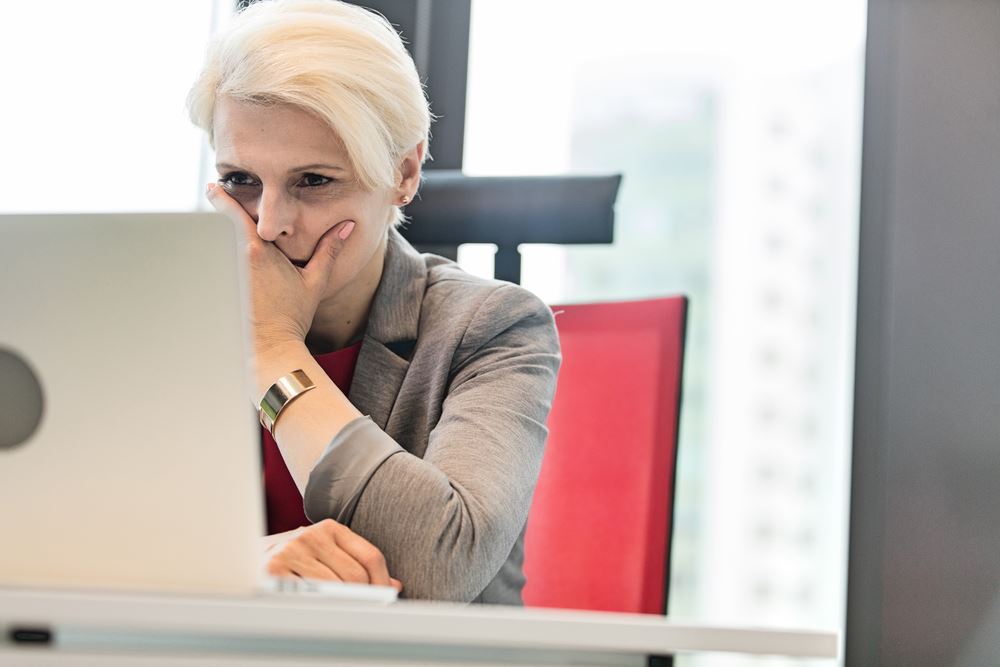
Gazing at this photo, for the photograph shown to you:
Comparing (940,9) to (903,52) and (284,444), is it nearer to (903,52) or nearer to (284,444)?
(903,52)

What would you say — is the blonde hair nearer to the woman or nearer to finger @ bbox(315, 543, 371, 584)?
the woman

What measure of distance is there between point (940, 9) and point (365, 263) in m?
1.24

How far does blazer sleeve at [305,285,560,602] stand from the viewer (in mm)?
967

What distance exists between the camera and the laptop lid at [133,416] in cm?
49

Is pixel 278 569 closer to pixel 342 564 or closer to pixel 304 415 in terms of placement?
pixel 342 564

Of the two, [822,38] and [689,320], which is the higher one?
[822,38]

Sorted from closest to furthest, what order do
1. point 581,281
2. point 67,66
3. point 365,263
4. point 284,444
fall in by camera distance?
point 284,444, point 365,263, point 67,66, point 581,281

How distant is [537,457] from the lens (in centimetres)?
118

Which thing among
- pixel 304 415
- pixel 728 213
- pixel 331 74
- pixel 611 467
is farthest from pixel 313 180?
pixel 728 213

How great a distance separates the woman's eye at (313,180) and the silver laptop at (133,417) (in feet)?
2.65

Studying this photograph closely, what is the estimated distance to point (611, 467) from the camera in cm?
136

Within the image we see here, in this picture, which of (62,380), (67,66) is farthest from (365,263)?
(67,66)

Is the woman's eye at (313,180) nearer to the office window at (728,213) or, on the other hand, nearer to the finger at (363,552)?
the finger at (363,552)

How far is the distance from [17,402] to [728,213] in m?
2.70
